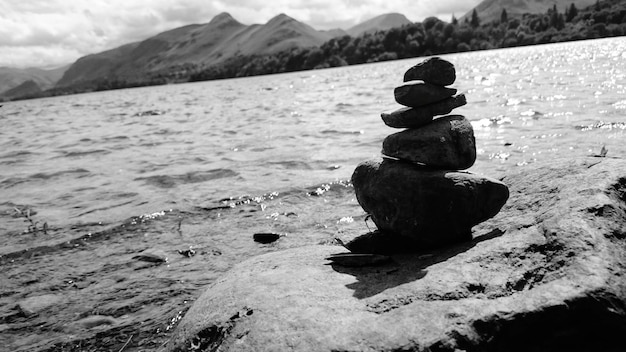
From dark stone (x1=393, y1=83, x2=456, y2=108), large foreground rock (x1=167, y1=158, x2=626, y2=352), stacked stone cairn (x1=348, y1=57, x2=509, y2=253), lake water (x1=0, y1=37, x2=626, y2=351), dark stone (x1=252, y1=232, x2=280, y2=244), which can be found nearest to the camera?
large foreground rock (x1=167, y1=158, x2=626, y2=352)

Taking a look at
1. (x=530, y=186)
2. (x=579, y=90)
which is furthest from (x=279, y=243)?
(x=579, y=90)

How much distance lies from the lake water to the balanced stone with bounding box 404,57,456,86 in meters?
2.03

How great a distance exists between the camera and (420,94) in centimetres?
767

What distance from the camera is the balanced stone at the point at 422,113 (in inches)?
306

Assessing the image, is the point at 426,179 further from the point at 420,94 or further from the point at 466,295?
the point at 466,295

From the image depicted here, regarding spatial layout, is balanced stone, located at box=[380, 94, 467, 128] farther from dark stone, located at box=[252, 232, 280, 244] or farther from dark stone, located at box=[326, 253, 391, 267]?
dark stone, located at box=[252, 232, 280, 244]

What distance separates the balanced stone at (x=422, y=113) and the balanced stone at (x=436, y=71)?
1.15 ft

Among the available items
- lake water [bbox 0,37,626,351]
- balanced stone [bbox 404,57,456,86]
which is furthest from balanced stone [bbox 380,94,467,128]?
lake water [bbox 0,37,626,351]

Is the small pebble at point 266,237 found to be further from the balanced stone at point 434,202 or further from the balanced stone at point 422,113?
the balanced stone at point 422,113

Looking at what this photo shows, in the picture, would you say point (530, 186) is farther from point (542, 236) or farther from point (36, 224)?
point (36, 224)

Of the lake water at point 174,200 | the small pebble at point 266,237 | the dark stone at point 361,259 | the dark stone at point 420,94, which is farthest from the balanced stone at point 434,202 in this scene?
the small pebble at point 266,237

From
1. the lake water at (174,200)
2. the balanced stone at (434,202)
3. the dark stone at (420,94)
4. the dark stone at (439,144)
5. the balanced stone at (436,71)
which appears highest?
the balanced stone at (436,71)

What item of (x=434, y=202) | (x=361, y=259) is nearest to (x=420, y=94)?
(x=434, y=202)

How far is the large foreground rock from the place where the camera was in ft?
15.7
